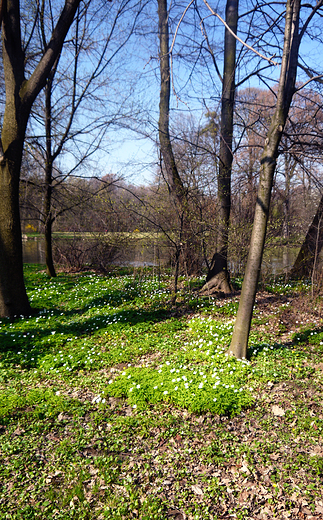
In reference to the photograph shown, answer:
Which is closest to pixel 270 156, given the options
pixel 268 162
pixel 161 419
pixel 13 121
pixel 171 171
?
pixel 268 162

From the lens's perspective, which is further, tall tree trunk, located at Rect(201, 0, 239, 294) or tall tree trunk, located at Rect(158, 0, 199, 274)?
tall tree trunk, located at Rect(201, 0, 239, 294)

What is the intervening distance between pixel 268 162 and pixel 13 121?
5.67 m

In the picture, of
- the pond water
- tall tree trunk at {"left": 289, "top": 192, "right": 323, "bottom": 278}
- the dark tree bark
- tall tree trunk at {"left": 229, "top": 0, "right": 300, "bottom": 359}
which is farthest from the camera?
tall tree trunk at {"left": 289, "top": 192, "right": 323, "bottom": 278}

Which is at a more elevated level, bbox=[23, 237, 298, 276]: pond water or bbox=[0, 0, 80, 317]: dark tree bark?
bbox=[0, 0, 80, 317]: dark tree bark

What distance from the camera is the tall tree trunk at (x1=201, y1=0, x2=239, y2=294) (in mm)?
8148

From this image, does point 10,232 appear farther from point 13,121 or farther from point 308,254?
point 308,254

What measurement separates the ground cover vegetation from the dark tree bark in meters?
1.33

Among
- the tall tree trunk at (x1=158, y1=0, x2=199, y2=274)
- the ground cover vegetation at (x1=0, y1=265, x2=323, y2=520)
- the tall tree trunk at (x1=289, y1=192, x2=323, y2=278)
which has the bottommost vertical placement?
the ground cover vegetation at (x1=0, y1=265, x2=323, y2=520)

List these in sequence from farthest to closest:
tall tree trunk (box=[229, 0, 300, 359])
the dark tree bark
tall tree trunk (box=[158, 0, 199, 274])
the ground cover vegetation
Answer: tall tree trunk (box=[158, 0, 199, 274])
the dark tree bark
tall tree trunk (box=[229, 0, 300, 359])
the ground cover vegetation

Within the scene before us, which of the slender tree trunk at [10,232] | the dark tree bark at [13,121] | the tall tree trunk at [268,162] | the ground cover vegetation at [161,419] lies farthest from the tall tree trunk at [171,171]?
the slender tree trunk at [10,232]

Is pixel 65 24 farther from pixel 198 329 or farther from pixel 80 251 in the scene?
pixel 80 251

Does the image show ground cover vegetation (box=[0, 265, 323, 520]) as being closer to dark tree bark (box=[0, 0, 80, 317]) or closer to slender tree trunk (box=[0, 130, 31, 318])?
slender tree trunk (box=[0, 130, 31, 318])

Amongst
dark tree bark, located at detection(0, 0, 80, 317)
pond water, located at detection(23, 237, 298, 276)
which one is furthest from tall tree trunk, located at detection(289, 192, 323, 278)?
dark tree bark, located at detection(0, 0, 80, 317)

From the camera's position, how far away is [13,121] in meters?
7.04
